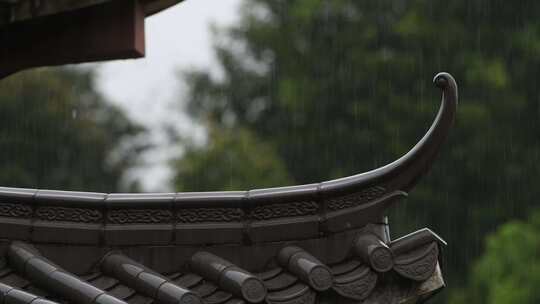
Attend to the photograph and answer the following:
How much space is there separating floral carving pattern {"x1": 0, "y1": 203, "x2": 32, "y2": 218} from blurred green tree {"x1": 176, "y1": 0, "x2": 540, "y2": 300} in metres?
17.6

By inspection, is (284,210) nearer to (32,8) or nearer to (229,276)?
(229,276)

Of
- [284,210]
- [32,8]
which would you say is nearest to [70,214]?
[284,210]

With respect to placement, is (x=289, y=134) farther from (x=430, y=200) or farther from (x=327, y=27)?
(x=430, y=200)

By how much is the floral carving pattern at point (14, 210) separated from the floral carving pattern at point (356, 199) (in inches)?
45.1

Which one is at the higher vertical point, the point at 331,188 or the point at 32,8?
the point at 32,8

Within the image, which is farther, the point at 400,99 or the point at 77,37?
the point at 400,99

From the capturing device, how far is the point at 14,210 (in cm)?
452

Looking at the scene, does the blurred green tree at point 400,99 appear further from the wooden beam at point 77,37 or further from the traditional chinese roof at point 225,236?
the traditional chinese roof at point 225,236

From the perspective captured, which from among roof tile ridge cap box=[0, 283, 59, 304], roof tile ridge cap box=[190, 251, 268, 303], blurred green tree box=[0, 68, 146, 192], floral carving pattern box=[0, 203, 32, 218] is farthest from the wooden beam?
blurred green tree box=[0, 68, 146, 192]

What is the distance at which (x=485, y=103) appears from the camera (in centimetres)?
2391

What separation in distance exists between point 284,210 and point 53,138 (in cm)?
2131

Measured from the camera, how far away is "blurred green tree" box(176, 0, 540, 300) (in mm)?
22969

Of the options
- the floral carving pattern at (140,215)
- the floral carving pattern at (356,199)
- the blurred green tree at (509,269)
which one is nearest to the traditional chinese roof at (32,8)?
→ the floral carving pattern at (140,215)

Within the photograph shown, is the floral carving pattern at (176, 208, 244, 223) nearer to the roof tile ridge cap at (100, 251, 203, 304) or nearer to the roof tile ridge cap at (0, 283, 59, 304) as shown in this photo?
the roof tile ridge cap at (100, 251, 203, 304)
